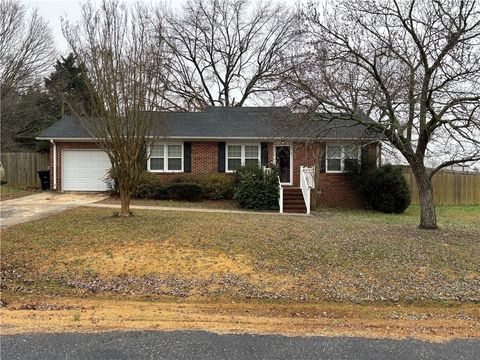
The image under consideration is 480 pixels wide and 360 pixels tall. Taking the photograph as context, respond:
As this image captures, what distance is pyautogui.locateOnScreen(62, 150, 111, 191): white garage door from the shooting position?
21328 millimetres

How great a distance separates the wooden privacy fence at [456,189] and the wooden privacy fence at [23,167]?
72.9 feet

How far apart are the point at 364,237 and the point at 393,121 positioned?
3188 mm

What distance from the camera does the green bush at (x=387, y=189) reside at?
19.0m

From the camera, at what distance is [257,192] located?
57.5 feet

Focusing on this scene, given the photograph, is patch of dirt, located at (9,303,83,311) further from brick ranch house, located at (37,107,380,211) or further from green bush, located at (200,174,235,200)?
brick ranch house, located at (37,107,380,211)

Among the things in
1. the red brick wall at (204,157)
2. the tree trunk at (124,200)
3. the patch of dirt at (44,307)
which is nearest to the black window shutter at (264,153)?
the red brick wall at (204,157)

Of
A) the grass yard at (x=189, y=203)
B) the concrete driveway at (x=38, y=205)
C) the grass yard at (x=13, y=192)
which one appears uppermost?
the grass yard at (x=13, y=192)

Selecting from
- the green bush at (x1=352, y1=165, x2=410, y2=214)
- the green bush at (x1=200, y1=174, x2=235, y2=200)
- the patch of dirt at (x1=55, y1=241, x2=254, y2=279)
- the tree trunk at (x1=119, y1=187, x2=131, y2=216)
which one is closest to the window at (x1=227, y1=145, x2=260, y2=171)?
the green bush at (x1=200, y1=174, x2=235, y2=200)

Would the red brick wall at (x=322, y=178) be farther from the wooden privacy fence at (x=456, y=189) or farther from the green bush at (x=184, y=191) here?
the wooden privacy fence at (x=456, y=189)

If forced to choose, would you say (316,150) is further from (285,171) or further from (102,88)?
(102,88)

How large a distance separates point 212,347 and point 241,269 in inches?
122

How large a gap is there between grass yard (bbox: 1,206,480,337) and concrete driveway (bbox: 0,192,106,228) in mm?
1669

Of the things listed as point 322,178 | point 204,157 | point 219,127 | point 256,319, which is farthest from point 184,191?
point 256,319

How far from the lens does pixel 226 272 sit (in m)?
7.17
